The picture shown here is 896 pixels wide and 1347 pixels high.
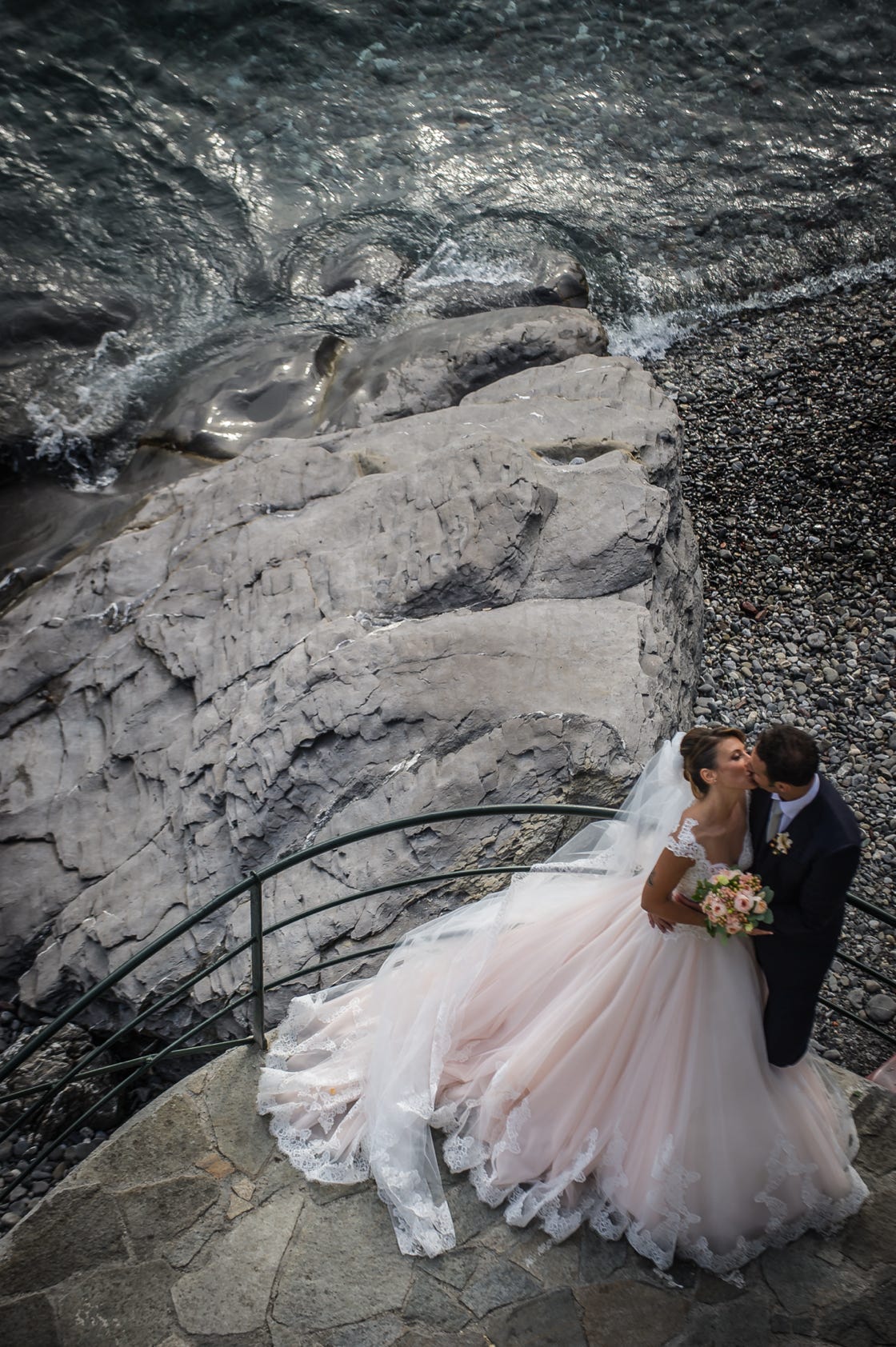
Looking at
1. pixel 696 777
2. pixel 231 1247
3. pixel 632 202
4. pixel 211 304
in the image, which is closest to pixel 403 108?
pixel 632 202

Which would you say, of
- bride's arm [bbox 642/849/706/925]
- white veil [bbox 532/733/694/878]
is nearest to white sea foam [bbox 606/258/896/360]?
white veil [bbox 532/733/694/878]

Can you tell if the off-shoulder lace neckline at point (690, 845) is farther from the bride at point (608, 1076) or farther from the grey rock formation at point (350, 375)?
the grey rock formation at point (350, 375)

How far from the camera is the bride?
320cm

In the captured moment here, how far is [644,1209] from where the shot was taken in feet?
10.6

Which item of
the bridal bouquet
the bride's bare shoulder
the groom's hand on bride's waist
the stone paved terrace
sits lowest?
the stone paved terrace

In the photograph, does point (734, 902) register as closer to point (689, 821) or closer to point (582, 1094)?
point (689, 821)

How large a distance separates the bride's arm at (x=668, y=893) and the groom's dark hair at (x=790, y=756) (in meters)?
0.44

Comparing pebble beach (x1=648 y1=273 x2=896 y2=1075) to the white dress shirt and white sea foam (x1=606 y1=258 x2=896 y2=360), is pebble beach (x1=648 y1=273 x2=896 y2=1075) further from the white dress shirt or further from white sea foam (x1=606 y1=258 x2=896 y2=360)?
the white dress shirt

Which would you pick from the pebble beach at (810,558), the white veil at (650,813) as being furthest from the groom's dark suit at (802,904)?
the pebble beach at (810,558)

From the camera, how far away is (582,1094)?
3.36 meters

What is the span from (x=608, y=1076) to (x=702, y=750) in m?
1.19

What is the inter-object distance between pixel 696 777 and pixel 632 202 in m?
11.1

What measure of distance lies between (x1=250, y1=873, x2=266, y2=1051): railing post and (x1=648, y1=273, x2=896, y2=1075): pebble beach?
3085 millimetres

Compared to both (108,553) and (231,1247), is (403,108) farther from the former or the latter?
(231,1247)
